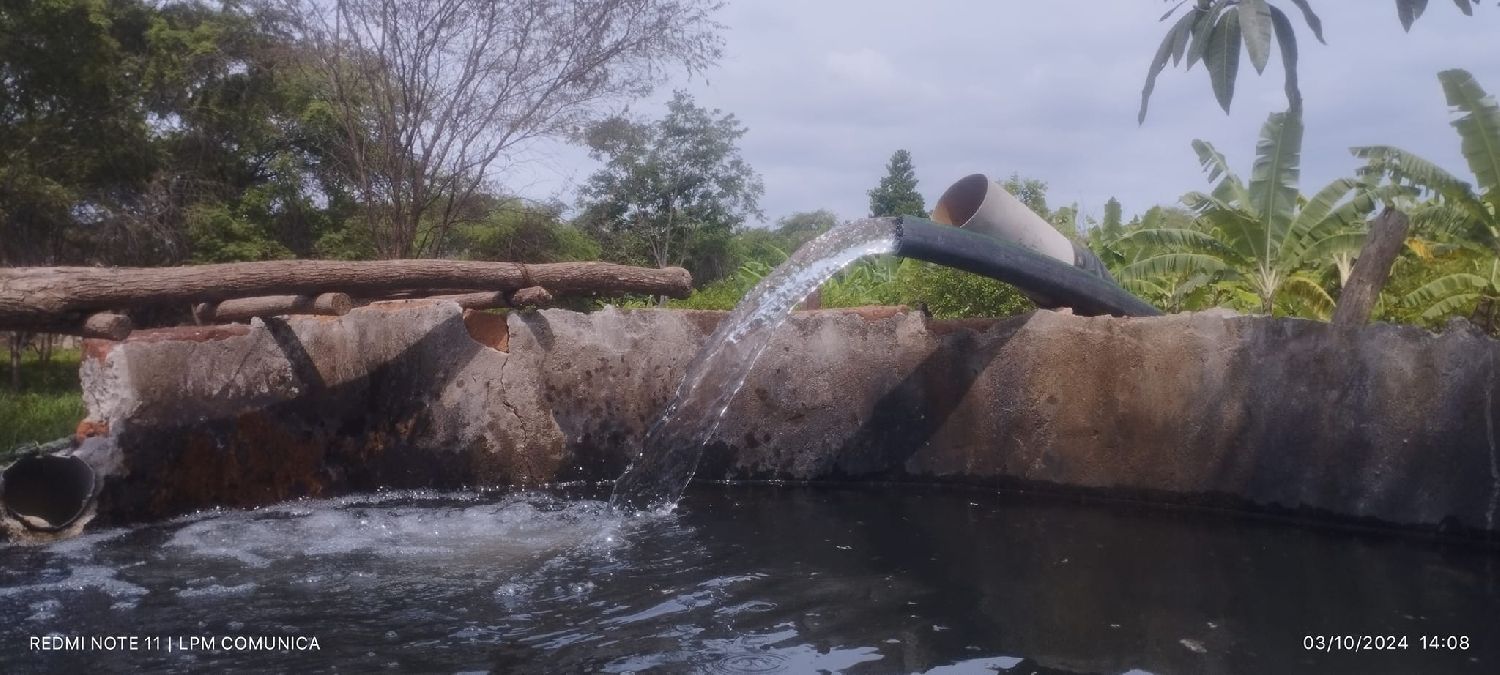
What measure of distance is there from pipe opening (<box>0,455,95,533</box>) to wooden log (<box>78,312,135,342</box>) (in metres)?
0.85

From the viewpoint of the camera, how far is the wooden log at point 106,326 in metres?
6.32

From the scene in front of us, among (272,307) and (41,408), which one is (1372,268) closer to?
(272,307)

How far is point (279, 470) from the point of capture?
25.2 ft

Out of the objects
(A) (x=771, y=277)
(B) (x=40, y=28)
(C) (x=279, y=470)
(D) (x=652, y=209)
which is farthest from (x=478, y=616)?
(D) (x=652, y=209)

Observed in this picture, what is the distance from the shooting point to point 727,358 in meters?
8.51

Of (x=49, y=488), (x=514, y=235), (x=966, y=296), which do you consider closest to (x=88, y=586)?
(x=49, y=488)

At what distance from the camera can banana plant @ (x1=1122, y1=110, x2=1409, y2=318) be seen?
1109 centimetres

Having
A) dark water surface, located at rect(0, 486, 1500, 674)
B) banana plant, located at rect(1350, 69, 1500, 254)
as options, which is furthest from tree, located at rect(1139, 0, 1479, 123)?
banana plant, located at rect(1350, 69, 1500, 254)

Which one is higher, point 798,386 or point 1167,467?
point 798,386

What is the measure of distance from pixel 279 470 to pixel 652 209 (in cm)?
1512

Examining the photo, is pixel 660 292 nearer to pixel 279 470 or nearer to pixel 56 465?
pixel 279 470

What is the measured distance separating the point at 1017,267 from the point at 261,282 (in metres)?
5.30

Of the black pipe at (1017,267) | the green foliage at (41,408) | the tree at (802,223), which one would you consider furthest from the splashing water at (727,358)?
the tree at (802,223)

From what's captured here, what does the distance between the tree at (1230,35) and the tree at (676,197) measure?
18854 mm
